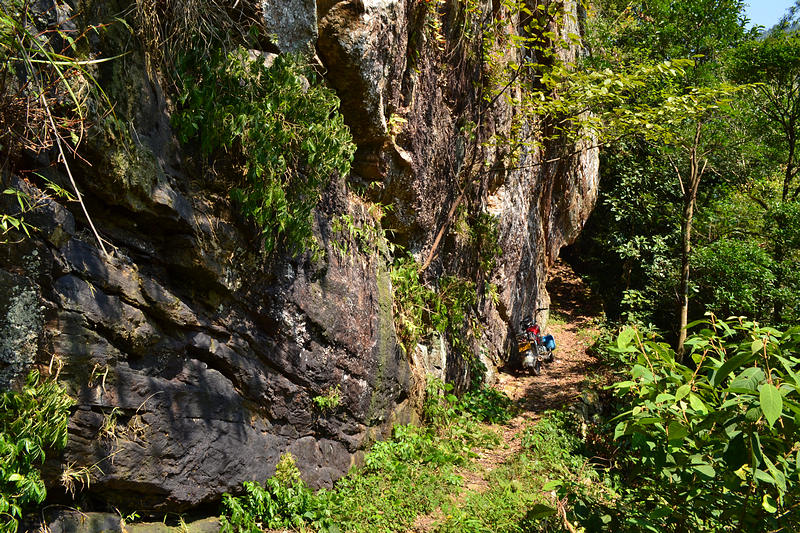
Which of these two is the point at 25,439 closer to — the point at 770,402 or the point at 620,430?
the point at 620,430

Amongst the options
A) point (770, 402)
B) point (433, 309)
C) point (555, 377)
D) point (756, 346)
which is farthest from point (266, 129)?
point (555, 377)

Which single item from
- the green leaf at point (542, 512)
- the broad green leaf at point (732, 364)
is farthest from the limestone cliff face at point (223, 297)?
the broad green leaf at point (732, 364)

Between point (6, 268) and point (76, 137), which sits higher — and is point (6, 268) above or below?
below

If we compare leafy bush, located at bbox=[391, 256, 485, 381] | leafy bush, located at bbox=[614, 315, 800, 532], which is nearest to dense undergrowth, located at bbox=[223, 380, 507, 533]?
leafy bush, located at bbox=[391, 256, 485, 381]

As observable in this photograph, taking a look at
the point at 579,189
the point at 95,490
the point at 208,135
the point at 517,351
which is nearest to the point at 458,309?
the point at 517,351

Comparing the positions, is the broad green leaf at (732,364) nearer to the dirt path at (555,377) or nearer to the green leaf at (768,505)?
the green leaf at (768,505)

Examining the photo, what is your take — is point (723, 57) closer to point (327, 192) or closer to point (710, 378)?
point (327, 192)

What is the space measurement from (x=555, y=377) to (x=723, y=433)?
971 centimetres

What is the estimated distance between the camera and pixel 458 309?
27.2 ft

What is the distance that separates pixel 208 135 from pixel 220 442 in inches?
92.3

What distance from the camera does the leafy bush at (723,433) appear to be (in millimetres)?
1950

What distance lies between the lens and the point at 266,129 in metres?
4.34

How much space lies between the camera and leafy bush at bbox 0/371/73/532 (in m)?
2.79

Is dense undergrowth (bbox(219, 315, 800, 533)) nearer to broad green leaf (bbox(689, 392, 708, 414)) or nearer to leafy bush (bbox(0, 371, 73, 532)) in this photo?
broad green leaf (bbox(689, 392, 708, 414))
